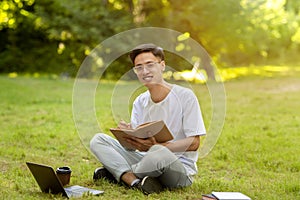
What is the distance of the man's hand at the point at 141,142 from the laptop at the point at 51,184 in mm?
403

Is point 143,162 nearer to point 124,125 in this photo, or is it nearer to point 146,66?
point 124,125

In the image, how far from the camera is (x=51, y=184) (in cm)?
345

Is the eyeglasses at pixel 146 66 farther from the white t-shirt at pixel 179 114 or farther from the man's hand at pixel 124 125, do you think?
the man's hand at pixel 124 125

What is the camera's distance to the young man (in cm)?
342

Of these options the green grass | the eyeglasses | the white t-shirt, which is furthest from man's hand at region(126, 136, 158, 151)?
the eyeglasses

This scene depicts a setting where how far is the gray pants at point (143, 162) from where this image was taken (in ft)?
11.2

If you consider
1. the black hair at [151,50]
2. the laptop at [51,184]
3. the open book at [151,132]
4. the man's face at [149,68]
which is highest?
the black hair at [151,50]

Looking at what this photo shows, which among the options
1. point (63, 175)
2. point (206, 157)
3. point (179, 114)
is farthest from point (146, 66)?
point (206, 157)

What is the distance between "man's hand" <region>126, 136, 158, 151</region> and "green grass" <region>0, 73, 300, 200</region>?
318 mm

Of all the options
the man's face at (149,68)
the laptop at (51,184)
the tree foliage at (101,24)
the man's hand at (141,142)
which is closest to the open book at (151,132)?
the man's hand at (141,142)

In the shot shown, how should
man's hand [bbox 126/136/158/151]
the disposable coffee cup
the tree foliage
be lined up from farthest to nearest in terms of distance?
the tree foliage, the disposable coffee cup, man's hand [bbox 126/136/158/151]

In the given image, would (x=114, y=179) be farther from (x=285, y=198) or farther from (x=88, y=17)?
(x=88, y=17)

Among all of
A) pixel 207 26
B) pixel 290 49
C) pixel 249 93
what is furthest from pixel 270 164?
pixel 290 49

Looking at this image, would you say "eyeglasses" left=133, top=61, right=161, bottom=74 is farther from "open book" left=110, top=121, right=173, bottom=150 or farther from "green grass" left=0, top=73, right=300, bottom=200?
"green grass" left=0, top=73, right=300, bottom=200
